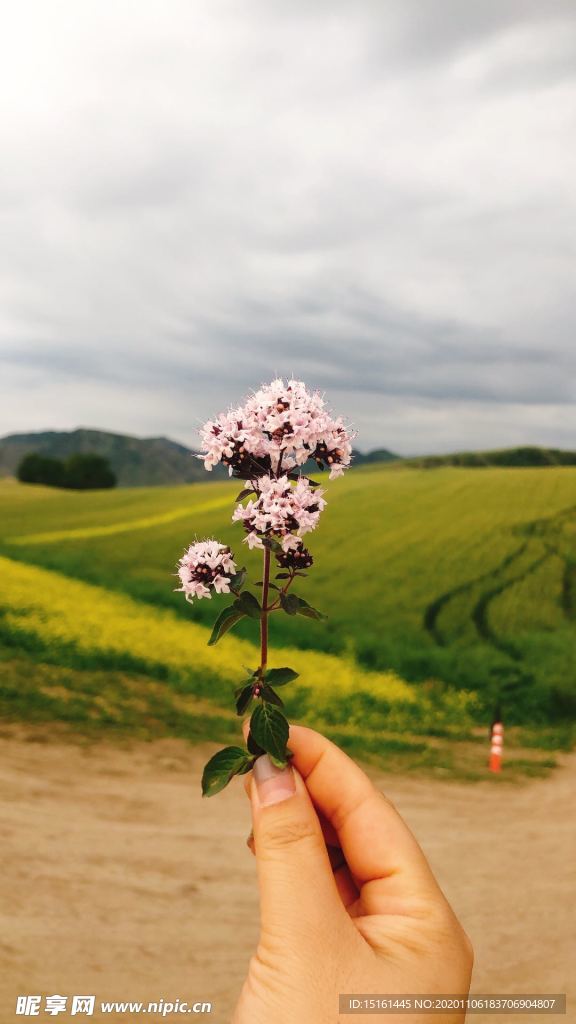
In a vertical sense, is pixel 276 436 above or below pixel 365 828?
above

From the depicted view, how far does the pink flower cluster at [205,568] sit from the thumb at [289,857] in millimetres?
866

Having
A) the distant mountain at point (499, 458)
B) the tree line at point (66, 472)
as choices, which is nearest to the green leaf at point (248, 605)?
the tree line at point (66, 472)

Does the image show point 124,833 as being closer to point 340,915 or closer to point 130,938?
point 130,938

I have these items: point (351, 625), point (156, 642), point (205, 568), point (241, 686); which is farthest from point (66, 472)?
point (241, 686)

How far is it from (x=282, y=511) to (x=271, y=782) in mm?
1310

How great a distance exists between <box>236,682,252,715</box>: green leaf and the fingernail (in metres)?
0.26

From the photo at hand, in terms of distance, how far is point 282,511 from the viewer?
3.27 meters

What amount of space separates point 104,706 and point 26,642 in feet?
11.7

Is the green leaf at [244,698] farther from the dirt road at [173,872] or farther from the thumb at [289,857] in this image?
the dirt road at [173,872]

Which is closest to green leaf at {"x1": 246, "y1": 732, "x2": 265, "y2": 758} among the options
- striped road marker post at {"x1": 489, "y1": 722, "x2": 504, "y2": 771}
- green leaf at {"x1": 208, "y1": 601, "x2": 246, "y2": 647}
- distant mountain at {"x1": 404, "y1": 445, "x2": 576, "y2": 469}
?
green leaf at {"x1": 208, "y1": 601, "x2": 246, "y2": 647}

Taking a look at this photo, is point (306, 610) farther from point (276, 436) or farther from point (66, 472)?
point (66, 472)

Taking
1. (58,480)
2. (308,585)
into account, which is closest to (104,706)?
(308,585)

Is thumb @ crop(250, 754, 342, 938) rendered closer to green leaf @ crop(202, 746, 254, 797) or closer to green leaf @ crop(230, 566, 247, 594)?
green leaf @ crop(202, 746, 254, 797)

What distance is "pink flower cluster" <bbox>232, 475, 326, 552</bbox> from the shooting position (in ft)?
10.7
